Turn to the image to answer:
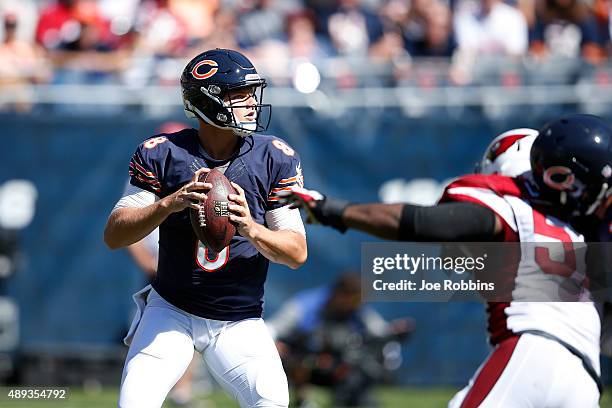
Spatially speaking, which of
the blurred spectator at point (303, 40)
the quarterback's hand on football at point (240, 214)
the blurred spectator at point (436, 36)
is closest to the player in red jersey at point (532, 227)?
the quarterback's hand on football at point (240, 214)

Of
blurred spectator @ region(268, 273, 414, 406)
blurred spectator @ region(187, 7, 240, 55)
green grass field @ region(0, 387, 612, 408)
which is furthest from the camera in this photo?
blurred spectator @ region(187, 7, 240, 55)

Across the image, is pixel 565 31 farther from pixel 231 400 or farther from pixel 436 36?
pixel 231 400

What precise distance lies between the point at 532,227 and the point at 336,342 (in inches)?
193

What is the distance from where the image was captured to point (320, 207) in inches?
150

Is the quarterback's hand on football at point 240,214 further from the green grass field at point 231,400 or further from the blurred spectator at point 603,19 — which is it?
the blurred spectator at point 603,19

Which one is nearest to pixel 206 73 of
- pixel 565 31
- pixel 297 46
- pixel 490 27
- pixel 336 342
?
pixel 336 342

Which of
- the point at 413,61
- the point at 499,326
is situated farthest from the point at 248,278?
the point at 413,61

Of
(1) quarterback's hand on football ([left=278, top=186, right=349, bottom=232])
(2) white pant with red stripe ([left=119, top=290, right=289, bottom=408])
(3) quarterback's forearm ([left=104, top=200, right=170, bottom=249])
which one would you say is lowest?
(2) white pant with red stripe ([left=119, top=290, right=289, bottom=408])

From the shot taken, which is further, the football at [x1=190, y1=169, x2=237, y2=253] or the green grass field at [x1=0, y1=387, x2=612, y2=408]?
the green grass field at [x1=0, y1=387, x2=612, y2=408]

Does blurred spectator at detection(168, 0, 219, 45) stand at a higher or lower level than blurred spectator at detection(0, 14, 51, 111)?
higher

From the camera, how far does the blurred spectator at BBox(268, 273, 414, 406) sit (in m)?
8.52

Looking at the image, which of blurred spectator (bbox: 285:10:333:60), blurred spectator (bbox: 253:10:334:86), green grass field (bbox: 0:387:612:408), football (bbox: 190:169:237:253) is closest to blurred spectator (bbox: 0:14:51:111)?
blurred spectator (bbox: 253:10:334:86)

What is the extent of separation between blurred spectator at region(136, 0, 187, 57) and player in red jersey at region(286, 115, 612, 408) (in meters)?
6.72

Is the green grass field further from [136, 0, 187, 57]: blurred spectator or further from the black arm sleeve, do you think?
the black arm sleeve
